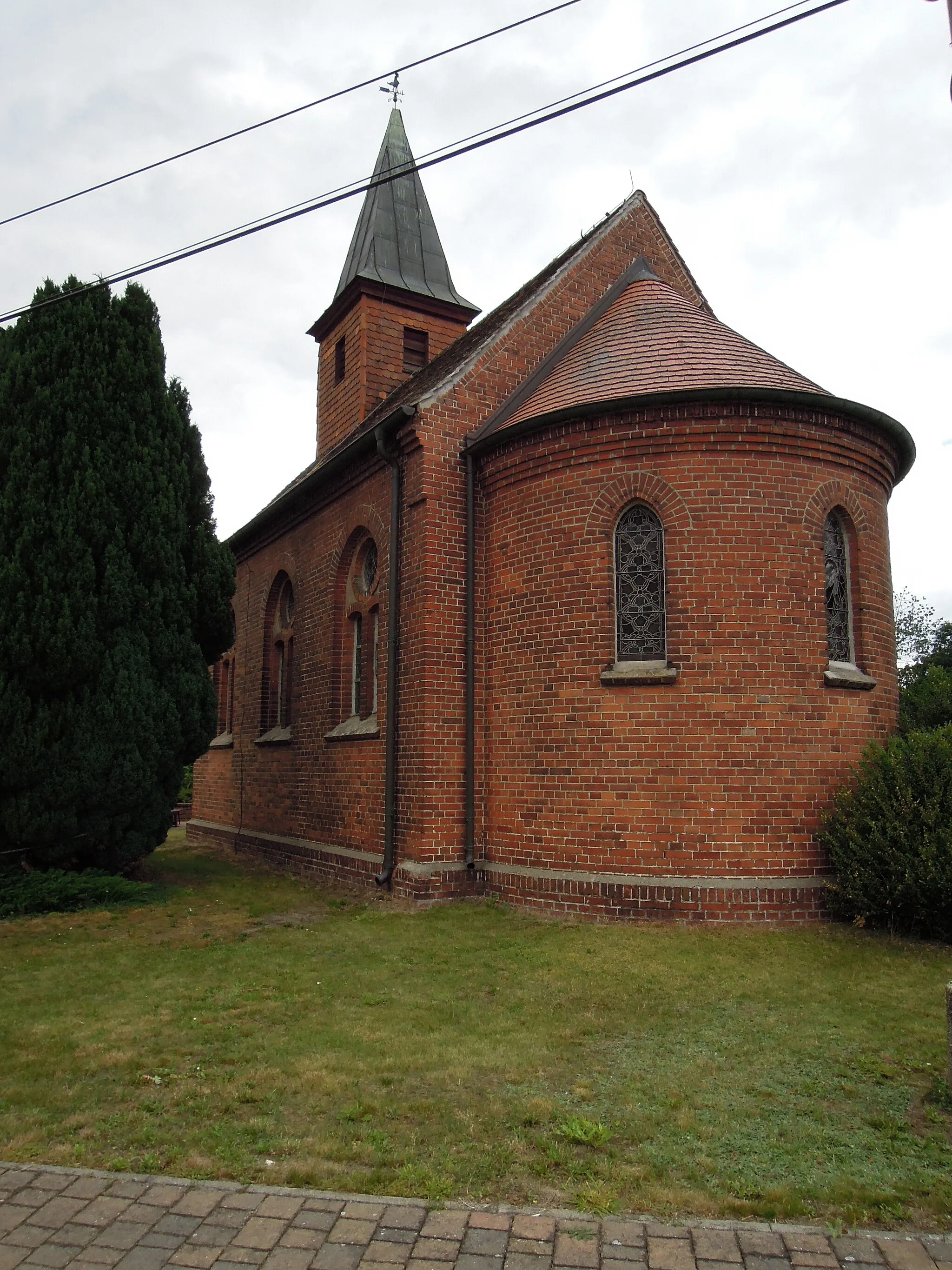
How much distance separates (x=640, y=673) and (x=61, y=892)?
692 centimetres

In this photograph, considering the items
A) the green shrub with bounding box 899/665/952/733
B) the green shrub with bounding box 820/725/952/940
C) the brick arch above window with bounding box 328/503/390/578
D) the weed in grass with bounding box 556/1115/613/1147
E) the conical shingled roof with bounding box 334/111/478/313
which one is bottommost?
the weed in grass with bounding box 556/1115/613/1147

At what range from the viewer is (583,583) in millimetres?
10047

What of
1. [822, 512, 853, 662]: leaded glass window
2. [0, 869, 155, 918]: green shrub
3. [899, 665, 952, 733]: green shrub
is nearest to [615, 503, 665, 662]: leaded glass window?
[822, 512, 853, 662]: leaded glass window

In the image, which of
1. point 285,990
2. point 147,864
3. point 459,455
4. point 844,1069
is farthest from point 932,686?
point 147,864

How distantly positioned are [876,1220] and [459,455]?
30.3ft

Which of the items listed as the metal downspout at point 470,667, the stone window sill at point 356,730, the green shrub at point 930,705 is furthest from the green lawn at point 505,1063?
the green shrub at point 930,705

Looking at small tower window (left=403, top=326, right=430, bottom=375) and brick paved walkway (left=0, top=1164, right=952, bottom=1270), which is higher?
small tower window (left=403, top=326, right=430, bottom=375)

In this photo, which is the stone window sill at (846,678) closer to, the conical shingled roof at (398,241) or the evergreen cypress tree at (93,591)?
the evergreen cypress tree at (93,591)

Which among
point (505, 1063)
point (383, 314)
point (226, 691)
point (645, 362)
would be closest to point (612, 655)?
point (645, 362)

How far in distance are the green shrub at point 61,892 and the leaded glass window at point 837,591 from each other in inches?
337

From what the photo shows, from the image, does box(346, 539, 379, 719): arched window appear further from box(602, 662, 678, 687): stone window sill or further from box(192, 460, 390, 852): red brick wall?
box(602, 662, 678, 687): stone window sill

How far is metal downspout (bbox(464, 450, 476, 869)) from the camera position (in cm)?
1066

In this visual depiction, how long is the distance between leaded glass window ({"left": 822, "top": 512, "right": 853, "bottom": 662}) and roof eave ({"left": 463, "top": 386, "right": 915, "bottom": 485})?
118 centimetres

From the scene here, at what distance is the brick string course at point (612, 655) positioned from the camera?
30.3 ft
